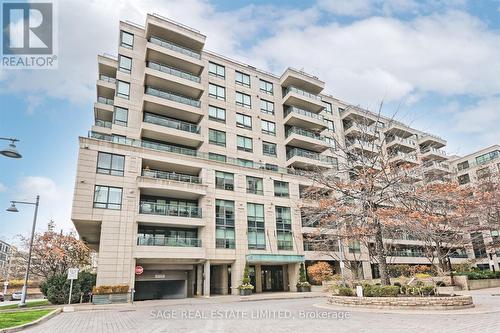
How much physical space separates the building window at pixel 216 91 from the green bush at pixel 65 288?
76.7 feet

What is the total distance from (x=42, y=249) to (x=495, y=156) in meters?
72.8

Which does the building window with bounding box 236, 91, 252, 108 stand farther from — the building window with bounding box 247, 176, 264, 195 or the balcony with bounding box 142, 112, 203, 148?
the building window with bounding box 247, 176, 264, 195

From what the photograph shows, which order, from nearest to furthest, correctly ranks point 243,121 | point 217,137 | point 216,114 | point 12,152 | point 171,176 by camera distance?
point 12,152 < point 171,176 < point 217,137 < point 216,114 < point 243,121

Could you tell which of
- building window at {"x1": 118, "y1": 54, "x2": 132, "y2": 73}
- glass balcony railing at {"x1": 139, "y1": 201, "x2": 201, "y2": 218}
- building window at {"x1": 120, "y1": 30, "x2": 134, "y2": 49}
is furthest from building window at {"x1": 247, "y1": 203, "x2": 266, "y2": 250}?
building window at {"x1": 120, "y1": 30, "x2": 134, "y2": 49}

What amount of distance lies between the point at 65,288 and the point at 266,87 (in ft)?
106

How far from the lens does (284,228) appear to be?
36.5 metres

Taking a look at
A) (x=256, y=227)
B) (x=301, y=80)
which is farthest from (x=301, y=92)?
(x=256, y=227)

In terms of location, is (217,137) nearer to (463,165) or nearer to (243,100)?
(243,100)

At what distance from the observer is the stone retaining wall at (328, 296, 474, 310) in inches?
567

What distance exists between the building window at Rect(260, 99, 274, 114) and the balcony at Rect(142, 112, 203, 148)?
11000 mm

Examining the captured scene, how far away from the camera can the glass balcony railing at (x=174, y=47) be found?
35.0 m

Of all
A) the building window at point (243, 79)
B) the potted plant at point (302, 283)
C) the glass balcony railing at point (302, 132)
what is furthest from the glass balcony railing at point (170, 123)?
the potted plant at point (302, 283)

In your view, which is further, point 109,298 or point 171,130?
point 171,130

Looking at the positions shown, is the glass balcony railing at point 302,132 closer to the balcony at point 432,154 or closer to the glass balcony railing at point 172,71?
the glass balcony railing at point 172,71
